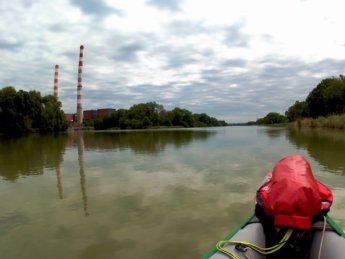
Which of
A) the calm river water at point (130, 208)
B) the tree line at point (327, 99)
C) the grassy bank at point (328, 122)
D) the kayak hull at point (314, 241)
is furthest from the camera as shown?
the tree line at point (327, 99)

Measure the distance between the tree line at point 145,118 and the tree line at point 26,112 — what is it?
38.3 meters

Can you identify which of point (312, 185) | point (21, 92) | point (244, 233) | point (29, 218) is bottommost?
point (29, 218)

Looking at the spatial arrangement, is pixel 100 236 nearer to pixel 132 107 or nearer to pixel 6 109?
pixel 6 109

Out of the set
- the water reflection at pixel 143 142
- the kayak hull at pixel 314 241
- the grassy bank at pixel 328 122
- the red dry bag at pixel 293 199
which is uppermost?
the grassy bank at pixel 328 122

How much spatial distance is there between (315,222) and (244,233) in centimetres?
70

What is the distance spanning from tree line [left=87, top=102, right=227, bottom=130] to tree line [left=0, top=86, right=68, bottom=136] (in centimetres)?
3829

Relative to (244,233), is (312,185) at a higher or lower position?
higher

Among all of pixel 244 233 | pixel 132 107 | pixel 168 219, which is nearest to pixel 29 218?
pixel 168 219

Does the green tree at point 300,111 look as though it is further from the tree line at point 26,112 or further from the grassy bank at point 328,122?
the tree line at point 26,112

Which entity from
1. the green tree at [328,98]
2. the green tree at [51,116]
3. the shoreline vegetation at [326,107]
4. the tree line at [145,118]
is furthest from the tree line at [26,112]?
the green tree at [328,98]

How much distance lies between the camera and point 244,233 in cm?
296

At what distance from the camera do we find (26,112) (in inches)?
1978

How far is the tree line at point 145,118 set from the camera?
310ft

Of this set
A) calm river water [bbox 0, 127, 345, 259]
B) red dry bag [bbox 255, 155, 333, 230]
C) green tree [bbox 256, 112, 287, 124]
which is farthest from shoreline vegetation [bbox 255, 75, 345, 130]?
green tree [bbox 256, 112, 287, 124]
